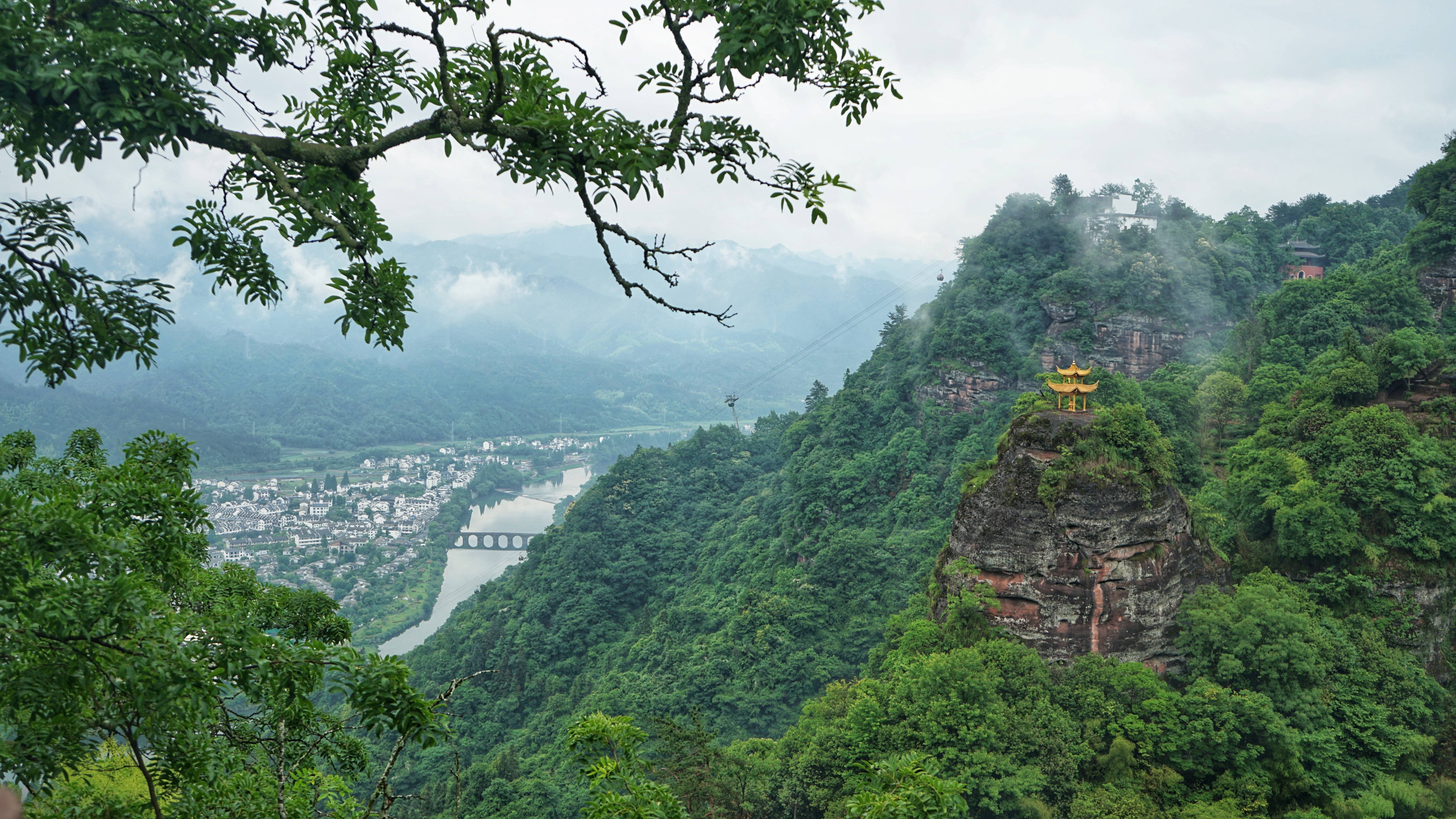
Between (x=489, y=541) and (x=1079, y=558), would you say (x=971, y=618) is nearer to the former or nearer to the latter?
(x=1079, y=558)

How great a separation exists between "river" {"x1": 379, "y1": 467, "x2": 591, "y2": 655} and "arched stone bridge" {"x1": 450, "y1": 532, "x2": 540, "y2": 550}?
466mm

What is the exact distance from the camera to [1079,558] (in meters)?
23.0

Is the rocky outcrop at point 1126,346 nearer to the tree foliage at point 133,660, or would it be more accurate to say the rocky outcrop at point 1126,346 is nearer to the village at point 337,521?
the village at point 337,521

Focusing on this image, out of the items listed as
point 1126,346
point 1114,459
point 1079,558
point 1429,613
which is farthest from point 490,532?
point 1429,613

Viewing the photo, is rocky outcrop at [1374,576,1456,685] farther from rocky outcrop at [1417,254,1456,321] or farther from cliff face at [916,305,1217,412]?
cliff face at [916,305,1217,412]

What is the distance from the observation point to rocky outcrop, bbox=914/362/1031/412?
51688 millimetres

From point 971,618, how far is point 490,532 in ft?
255

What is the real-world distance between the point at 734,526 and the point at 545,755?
79.3ft

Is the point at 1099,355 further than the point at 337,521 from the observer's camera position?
No

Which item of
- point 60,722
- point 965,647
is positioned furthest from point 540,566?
point 60,722

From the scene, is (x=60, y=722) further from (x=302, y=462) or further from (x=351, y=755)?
(x=302, y=462)

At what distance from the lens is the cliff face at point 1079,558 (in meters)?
23.0

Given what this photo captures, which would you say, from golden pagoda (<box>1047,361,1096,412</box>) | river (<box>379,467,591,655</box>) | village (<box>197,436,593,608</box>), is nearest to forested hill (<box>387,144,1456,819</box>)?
golden pagoda (<box>1047,361,1096,412</box>)

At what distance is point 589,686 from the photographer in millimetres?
42906
